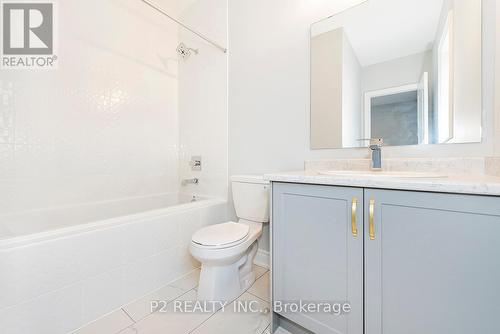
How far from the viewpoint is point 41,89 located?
1.65 m

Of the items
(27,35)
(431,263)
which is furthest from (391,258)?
(27,35)

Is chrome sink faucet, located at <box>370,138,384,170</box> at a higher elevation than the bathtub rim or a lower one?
higher

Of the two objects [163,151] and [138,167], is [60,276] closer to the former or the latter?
[138,167]

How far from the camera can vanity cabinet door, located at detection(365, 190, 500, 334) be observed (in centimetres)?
63

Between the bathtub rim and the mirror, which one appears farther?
the mirror

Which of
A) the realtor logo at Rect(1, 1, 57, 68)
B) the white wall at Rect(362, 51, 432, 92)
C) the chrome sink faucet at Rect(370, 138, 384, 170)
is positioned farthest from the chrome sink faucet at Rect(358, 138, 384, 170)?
the realtor logo at Rect(1, 1, 57, 68)

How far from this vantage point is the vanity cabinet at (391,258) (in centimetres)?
64

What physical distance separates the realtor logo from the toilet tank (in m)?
1.77

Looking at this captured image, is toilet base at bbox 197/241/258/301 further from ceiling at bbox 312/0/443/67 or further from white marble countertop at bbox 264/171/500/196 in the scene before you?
ceiling at bbox 312/0/443/67

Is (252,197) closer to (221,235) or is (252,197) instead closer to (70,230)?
(221,235)

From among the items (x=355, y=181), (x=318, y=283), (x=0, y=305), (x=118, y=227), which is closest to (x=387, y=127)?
(x=355, y=181)

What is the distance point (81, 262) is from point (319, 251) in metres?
1.22

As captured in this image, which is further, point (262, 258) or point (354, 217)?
point (262, 258)

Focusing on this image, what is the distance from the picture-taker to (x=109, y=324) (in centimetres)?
115
